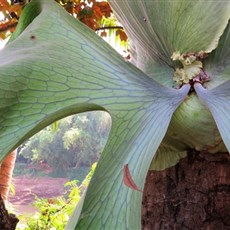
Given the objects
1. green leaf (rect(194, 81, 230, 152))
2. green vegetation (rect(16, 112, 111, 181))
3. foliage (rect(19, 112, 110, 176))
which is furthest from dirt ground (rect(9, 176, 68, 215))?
green leaf (rect(194, 81, 230, 152))

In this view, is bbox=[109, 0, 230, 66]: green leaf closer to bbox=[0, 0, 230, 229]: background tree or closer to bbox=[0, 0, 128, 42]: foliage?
bbox=[0, 0, 230, 229]: background tree

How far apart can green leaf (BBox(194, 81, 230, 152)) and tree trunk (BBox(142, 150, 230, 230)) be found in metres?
0.09

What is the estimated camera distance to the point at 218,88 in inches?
17.2

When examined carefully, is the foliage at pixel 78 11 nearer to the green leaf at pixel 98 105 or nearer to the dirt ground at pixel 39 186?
the green leaf at pixel 98 105

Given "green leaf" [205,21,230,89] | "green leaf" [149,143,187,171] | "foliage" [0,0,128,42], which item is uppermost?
"foliage" [0,0,128,42]

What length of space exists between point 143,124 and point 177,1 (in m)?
0.16

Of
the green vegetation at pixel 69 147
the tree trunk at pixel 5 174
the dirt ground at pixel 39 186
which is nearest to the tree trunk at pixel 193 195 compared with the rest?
the tree trunk at pixel 5 174

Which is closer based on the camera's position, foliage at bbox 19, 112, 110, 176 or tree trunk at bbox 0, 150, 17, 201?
tree trunk at bbox 0, 150, 17, 201

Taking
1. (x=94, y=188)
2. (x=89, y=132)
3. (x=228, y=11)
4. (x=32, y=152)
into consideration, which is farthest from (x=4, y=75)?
(x=32, y=152)

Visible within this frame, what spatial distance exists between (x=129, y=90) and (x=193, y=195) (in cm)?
16

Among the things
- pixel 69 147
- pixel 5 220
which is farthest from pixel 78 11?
pixel 69 147

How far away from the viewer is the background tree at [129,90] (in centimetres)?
39

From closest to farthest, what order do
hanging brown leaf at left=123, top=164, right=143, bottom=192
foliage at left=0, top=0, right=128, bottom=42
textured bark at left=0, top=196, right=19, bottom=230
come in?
hanging brown leaf at left=123, top=164, right=143, bottom=192
textured bark at left=0, top=196, right=19, bottom=230
foliage at left=0, top=0, right=128, bottom=42

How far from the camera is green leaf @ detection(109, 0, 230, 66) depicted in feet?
1.52
